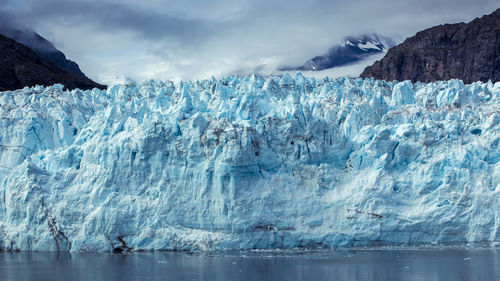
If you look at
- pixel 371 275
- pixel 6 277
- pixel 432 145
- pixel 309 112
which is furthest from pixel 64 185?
pixel 432 145

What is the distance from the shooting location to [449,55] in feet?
181

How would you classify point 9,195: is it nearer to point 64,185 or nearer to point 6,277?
point 64,185

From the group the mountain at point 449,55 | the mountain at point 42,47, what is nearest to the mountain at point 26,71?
the mountain at point 42,47

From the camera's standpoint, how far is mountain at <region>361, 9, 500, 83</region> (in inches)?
2053

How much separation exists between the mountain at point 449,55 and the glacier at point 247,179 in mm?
28496

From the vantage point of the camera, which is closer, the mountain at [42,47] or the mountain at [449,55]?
the mountain at [449,55]

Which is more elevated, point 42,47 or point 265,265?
point 42,47

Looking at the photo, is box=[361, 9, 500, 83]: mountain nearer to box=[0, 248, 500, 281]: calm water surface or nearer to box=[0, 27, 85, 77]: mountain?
box=[0, 27, 85, 77]: mountain

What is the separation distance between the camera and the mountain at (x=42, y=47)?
65625 millimetres

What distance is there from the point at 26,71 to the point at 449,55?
112 ft

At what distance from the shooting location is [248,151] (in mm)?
22547

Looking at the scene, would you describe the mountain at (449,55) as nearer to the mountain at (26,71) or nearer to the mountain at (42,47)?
the mountain at (26,71)

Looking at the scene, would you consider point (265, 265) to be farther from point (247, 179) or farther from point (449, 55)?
point (449, 55)

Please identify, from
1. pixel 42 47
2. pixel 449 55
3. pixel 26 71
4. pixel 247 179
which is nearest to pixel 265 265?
pixel 247 179
